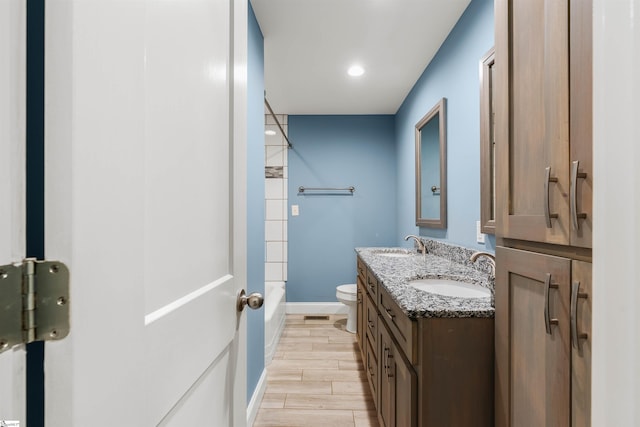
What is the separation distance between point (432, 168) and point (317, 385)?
192 centimetres

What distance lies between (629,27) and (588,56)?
193mm

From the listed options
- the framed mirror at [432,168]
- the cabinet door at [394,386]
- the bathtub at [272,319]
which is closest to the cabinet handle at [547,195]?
the cabinet door at [394,386]

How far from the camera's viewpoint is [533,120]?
0.82 meters

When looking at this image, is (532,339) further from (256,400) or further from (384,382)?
(256,400)

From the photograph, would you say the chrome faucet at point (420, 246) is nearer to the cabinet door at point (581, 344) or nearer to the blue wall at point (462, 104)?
the blue wall at point (462, 104)

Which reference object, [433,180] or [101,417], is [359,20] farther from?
[101,417]

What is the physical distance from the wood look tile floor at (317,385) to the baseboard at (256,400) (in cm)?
4

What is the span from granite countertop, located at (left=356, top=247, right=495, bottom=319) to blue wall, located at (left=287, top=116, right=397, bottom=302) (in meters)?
1.51

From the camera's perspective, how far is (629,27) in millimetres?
461

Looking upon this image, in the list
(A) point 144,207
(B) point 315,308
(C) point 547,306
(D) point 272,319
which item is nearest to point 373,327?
(D) point 272,319

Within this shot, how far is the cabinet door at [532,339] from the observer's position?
2.32 feet

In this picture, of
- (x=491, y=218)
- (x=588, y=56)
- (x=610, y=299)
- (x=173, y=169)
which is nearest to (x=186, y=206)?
(x=173, y=169)

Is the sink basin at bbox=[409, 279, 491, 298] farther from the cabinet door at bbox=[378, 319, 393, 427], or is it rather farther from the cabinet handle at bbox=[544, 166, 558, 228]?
the cabinet handle at bbox=[544, 166, 558, 228]

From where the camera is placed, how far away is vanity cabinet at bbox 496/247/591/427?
0.66 metres
